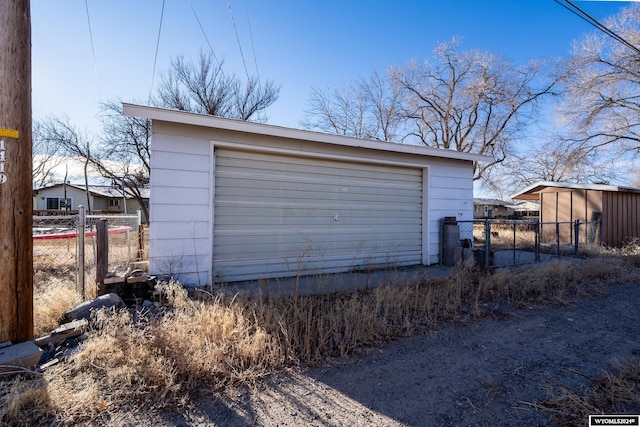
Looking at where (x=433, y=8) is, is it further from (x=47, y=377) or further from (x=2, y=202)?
(x=47, y=377)

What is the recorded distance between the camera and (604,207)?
10.1m

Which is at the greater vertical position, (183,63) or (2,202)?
(183,63)

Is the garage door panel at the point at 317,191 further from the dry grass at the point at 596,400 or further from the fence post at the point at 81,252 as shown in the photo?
the dry grass at the point at 596,400

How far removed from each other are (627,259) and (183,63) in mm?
18032

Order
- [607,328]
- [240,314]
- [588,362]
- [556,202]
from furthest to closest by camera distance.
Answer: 1. [556,202]
2. [607,328]
3. [240,314]
4. [588,362]

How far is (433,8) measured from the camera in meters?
9.30

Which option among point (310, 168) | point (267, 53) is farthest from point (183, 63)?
point (310, 168)

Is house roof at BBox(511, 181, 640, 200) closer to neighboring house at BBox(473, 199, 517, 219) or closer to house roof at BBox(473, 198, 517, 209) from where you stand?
house roof at BBox(473, 198, 517, 209)

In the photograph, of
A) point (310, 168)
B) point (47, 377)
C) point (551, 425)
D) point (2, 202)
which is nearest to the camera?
point (551, 425)

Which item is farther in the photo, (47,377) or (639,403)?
(47,377)

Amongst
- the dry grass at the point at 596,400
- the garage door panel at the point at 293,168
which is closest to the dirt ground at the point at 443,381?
the dry grass at the point at 596,400

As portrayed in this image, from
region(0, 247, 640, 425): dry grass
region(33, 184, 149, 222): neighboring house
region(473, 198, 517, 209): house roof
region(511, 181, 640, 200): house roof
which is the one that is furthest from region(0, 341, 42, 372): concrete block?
region(473, 198, 517, 209): house roof

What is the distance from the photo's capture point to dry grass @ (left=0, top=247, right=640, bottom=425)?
205 cm

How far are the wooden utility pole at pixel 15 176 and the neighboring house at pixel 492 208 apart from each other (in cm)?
3603
